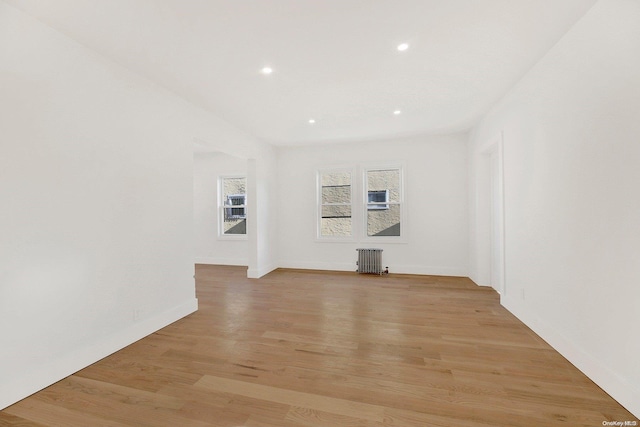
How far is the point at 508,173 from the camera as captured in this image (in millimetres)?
3375

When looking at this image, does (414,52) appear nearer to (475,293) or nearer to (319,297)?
(319,297)

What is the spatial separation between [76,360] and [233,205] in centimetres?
472

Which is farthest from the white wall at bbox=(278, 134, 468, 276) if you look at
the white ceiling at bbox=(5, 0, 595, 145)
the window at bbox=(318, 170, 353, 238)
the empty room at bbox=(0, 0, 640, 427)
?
the white ceiling at bbox=(5, 0, 595, 145)

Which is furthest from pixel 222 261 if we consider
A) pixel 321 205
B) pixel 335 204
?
pixel 335 204

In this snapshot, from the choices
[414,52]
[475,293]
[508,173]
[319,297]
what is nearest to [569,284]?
[508,173]

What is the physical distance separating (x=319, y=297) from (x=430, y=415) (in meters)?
2.46

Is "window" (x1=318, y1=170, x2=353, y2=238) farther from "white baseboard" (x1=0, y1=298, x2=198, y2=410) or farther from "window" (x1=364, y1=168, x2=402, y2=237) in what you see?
"white baseboard" (x1=0, y1=298, x2=198, y2=410)

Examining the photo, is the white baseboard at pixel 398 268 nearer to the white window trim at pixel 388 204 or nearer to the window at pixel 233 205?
the white window trim at pixel 388 204

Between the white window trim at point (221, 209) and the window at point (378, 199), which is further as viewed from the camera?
the white window trim at point (221, 209)

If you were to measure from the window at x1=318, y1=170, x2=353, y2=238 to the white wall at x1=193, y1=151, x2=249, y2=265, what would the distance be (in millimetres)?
2024

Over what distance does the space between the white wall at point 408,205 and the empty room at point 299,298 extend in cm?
132

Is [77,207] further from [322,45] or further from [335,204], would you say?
[335,204]

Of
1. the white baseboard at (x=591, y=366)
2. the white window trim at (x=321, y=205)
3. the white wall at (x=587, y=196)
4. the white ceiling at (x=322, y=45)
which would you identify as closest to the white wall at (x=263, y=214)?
the white window trim at (x=321, y=205)

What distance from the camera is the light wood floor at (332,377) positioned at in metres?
1.68
